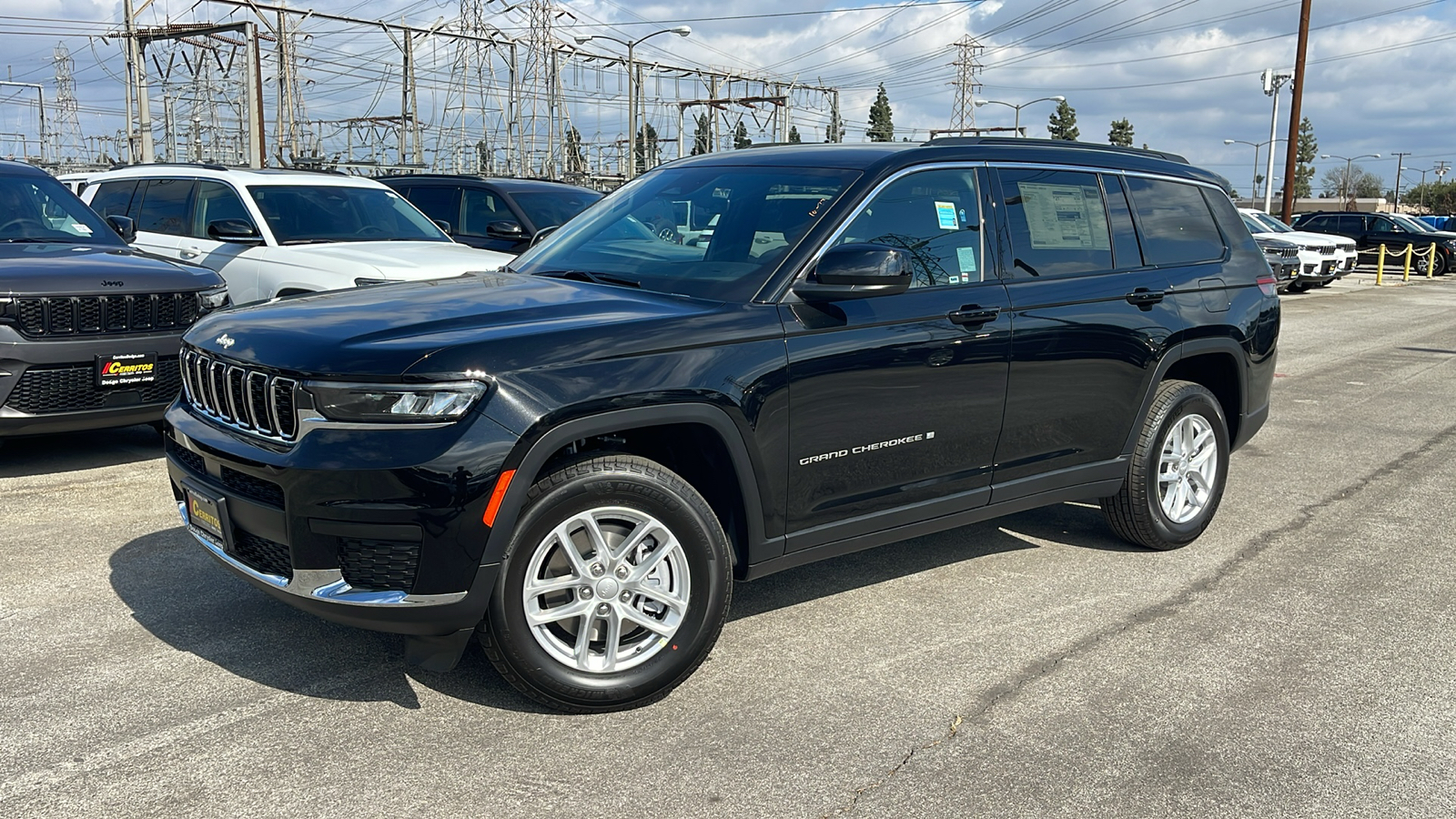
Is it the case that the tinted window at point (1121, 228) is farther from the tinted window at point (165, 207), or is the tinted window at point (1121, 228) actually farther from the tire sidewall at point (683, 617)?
the tinted window at point (165, 207)

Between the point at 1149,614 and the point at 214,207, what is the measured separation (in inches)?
316

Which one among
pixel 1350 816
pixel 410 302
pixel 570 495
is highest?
pixel 410 302

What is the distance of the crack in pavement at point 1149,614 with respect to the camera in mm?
3646

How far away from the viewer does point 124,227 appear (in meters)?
8.71

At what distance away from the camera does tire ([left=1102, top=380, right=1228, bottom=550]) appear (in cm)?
557

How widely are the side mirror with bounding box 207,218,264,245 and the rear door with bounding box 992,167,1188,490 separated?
20.5 feet

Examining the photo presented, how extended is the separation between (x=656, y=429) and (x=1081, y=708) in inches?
66.0

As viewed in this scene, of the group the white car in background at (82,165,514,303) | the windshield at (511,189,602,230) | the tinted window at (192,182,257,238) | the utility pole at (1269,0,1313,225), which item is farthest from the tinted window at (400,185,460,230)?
the utility pole at (1269,0,1313,225)

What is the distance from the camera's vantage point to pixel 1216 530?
6.26 m

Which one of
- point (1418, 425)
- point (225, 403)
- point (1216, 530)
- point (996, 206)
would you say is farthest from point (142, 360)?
point (1418, 425)

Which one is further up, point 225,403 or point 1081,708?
point 225,403

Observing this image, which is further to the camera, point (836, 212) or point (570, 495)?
point (836, 212)

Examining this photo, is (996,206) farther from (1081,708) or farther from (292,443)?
(292,443)

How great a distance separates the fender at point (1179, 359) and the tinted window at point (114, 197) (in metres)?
8.95
